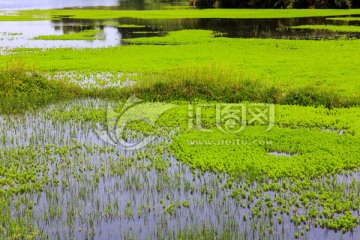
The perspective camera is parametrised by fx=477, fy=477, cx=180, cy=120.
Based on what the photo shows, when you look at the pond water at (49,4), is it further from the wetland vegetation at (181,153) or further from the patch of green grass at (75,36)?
the wetland vegetation at (181,153)

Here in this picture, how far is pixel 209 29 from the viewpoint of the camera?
38.7 meters

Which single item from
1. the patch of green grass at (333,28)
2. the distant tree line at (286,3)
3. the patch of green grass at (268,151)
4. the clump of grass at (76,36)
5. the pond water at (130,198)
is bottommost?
the pond water at (130,198)

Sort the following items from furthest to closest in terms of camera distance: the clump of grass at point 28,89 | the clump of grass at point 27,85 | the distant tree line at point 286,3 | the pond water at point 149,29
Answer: the distant tree line at point 286,3, the pond water at point 149,29, the clump of grass at point 27,85, the clump of grass at point 28,89

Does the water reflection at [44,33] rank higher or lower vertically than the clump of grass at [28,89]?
higher

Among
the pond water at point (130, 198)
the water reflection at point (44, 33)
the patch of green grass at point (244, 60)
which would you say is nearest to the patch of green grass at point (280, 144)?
the pond water at point (130, 198)

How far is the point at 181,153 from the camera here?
38.8 feet

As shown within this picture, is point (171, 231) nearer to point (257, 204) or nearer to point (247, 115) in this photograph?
point (257, 204)

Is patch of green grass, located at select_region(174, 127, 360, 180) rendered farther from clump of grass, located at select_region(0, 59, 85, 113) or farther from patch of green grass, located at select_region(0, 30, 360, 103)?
clump of grass, located at select_region(0, 59, 85, 113)

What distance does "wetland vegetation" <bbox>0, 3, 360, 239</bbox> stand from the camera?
8.68 metres

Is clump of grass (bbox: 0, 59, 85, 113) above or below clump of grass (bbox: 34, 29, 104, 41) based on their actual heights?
below

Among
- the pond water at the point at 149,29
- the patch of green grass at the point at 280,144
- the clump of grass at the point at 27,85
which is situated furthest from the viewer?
the pond water at the point at 149,29

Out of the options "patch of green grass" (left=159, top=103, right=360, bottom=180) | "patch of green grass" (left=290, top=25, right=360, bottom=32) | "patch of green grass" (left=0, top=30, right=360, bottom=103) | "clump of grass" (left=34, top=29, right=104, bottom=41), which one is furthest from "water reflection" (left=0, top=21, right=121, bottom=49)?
"patch of green grass" (left=159, top=103, right=360, bottom=180)

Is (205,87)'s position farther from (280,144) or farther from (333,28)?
(333,28)

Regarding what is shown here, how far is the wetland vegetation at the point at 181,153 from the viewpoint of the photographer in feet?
28.5
